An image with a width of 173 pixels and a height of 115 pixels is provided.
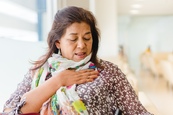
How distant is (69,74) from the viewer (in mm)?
947

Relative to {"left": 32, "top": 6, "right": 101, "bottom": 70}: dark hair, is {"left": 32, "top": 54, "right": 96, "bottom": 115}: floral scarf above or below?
below

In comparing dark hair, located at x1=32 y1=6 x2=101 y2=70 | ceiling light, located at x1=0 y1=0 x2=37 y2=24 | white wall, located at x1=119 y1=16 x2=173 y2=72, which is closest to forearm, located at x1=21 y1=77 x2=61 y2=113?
dark hair, located at x1=32 y1=6 x2=101 y2=70

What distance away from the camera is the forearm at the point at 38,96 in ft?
2.90

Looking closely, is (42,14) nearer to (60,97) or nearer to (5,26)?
(5,26)

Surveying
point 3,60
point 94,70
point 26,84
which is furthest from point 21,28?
point 94,70

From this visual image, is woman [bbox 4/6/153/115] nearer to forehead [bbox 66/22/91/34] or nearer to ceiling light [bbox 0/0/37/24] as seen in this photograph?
forehead [bbox 66/22/91/34]

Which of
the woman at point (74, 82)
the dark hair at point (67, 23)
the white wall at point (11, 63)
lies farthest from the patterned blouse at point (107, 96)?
the white wall at point (11, 63)

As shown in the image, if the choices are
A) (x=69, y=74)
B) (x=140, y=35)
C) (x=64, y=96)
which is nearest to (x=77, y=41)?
(x=69, y=74)

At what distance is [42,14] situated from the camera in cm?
196

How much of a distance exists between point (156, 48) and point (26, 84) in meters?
10.9

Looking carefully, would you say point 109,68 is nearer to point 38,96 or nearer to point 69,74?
point 69,74

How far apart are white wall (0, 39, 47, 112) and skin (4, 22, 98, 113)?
11.3 inches

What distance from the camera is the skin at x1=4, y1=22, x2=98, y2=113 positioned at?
2.91 ft

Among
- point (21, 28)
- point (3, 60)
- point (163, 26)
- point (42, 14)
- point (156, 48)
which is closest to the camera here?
point (3, 60)
